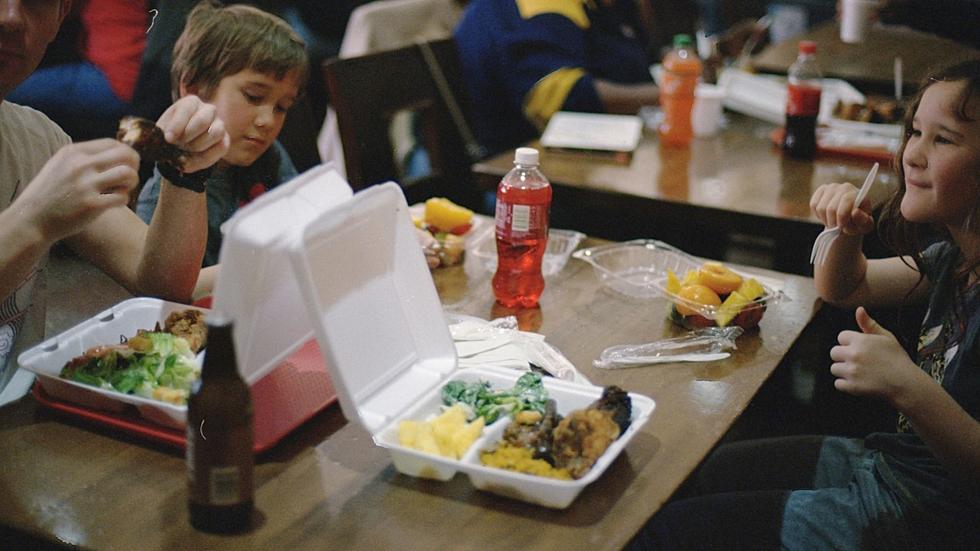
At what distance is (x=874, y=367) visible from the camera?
137 centimetres

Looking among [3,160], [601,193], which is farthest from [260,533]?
[601,193]

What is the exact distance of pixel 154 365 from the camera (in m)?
1.33

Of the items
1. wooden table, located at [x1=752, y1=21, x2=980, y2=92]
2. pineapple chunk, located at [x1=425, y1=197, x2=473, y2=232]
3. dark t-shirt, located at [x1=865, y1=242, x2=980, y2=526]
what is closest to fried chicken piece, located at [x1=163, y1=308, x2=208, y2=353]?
pineapple chunk, located at [x1=425, y1=197, x2=473, y2=232]

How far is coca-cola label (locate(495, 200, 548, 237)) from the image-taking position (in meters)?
1.71

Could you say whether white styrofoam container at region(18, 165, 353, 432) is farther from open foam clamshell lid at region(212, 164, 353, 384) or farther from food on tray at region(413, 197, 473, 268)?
food on tray at region(413, 197, 473, 268)

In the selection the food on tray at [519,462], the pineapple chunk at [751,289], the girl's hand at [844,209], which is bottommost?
the pineapple chunk at [751,289]

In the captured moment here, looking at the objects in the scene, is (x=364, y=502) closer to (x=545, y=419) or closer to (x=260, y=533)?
(x=260, y=533)

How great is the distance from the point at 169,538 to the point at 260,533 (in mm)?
98

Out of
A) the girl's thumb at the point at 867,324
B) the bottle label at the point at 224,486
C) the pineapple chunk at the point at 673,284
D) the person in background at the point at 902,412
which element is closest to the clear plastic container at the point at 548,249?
the pineapple chunk at the point at 673,284

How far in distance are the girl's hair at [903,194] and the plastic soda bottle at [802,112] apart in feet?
2.75

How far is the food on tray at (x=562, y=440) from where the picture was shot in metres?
1.18

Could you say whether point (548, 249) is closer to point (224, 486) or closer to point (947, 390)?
point (947, 390)

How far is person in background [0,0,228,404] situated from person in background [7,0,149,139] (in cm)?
5

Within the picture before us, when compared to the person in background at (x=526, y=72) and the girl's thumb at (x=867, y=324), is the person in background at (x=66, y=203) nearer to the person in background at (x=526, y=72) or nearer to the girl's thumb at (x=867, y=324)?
A: the girl's thumb at (x=867, y=324)
